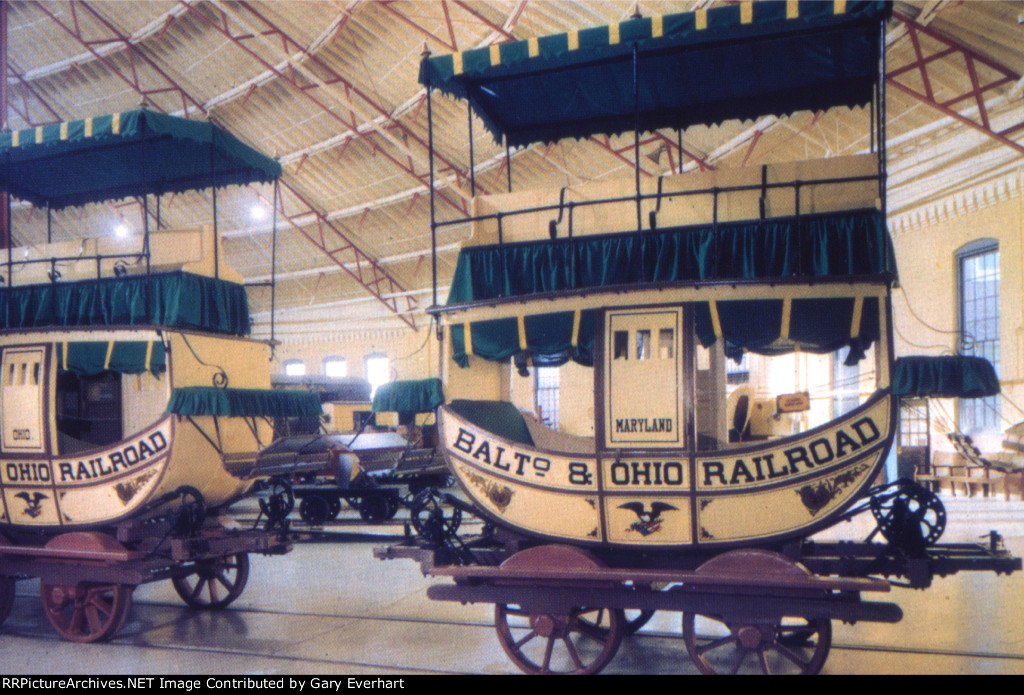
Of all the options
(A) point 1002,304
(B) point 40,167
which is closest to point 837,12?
(B) point 40,167

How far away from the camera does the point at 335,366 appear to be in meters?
30.9

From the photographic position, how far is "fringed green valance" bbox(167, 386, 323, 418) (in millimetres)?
7297

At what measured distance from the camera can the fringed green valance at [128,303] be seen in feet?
25.9

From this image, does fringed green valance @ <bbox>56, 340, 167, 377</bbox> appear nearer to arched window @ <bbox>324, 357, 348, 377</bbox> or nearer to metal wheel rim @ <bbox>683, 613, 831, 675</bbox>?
→ metal wheel rim @ <bbox>683, 613, 831, 675</bbox>

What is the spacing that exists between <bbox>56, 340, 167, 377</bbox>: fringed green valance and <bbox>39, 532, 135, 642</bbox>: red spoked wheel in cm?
167

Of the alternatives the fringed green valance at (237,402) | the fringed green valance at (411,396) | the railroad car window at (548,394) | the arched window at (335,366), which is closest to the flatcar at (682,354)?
the fringed green valance at (411,396)

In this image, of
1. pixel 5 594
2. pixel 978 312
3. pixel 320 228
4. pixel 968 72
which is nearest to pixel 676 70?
pixel 5 594

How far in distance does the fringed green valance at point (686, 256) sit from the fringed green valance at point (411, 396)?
87cm

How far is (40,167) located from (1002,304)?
15968mm

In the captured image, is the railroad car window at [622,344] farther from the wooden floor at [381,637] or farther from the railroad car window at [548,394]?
the railroad car window at [548,394]

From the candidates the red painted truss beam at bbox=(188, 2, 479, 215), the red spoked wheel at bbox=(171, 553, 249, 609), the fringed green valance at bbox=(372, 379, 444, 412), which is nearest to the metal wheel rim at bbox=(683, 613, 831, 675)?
the fringed green valance at bbox=(372, 379, 444, 412)

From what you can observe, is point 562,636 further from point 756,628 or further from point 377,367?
point 377,367

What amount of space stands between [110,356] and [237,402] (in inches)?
54.9

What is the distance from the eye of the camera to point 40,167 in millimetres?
8953
